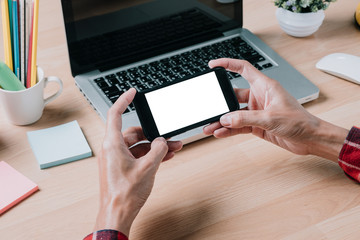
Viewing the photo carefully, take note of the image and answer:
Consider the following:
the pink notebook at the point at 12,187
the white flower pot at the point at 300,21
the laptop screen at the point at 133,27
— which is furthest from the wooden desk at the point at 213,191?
the white flower pot at the point at 300,21

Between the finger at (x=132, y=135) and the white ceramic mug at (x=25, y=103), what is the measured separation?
23 centimetres

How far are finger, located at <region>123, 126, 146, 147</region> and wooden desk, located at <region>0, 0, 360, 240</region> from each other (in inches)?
3.0

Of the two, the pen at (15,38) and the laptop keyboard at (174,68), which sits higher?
the pen at (15,38)

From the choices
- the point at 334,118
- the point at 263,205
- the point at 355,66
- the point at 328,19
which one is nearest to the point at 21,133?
the point at 263,205

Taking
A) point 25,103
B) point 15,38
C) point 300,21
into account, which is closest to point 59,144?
point 25,103

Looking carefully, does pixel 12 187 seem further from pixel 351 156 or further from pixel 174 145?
pixel 351 156

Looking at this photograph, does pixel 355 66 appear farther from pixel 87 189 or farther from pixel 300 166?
pixel 87 189

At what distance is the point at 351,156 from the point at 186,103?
1.03 ft

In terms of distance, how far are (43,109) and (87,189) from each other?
28 centimetres

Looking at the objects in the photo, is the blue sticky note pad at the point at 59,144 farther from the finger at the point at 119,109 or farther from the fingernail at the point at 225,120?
the fingernail at the point at 225,120

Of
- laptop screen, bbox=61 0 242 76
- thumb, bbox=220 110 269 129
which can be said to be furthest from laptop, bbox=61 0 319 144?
thumb, bbox=220 110 269 129

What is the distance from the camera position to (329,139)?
0.87 metres

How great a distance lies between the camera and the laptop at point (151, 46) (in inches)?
40.8

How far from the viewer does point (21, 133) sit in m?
0.98
